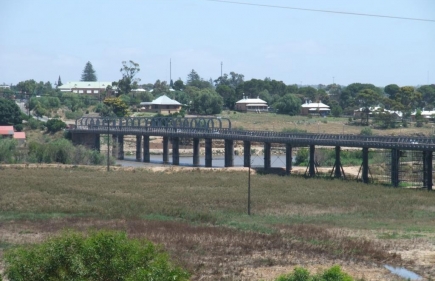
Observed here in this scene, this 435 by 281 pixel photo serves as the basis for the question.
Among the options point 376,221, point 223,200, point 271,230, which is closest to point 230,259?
point 271,230

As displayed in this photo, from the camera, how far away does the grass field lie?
1730 inches

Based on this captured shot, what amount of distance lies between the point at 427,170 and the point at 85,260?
56.8 meters

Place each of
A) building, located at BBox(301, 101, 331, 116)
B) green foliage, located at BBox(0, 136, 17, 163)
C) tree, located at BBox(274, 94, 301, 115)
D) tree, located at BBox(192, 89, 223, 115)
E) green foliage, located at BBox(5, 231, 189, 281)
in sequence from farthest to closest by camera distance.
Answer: building, located at BBox(301, 101, 331, 116) → tree, located at BBox(274, 94, 301, 115) → tree, located at BBox(192, 89, 223, 115) → green foliage, located at BBox(0, 136, 17, 163) → green foliage, located at BBox(5, 231, 189, 281)

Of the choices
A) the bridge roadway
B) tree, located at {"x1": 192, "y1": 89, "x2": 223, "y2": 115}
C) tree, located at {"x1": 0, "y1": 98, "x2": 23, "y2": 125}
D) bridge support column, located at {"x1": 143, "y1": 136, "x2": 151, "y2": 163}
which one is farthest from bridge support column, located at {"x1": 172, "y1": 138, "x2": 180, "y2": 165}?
tree, located at {"x1": 192, "y1": 89, "x2": 223, "y2": 115}

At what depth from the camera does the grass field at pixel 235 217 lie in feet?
144

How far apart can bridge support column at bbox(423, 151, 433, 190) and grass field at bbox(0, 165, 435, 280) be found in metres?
3.89

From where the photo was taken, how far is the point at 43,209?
61.3 meters

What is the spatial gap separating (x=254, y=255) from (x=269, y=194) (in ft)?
99.4

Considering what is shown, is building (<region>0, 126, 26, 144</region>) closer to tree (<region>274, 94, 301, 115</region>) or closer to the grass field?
the grass field

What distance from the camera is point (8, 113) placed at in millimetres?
144750

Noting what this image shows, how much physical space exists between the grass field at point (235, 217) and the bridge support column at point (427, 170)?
153 inches

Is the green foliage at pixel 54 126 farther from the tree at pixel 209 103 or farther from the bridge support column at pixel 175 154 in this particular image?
the tree at pixel 209 103

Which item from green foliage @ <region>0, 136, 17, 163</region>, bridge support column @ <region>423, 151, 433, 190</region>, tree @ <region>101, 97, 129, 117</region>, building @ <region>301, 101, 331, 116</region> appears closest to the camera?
bridge support column @ <region>423, 151, 433, 190</region>

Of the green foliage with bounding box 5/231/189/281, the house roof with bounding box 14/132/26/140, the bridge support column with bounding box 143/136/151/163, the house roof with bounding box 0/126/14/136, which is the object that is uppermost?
the green foliage with bounding box 5/231/189/281
